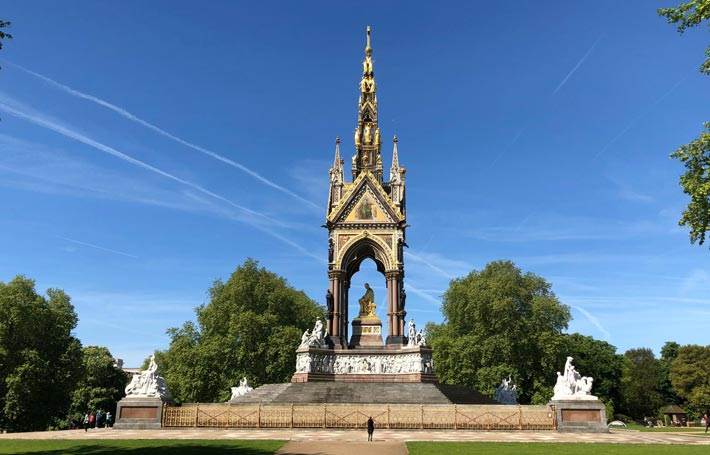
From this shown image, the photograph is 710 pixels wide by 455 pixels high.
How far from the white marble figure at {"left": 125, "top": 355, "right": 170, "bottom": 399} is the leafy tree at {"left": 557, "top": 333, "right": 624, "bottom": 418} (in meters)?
44.3

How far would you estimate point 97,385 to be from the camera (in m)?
57.8

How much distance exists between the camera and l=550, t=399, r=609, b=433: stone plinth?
77.8 feet

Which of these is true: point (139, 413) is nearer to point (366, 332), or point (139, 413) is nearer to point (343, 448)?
point (343, 448)

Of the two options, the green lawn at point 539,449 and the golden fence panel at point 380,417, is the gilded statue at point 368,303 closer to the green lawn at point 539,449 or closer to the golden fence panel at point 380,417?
the golden fence panel at point 380,417

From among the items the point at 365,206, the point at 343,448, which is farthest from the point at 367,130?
the point at 343,448

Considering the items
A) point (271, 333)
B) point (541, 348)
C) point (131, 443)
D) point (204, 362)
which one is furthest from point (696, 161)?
point (204, 362)

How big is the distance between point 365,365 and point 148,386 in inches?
460

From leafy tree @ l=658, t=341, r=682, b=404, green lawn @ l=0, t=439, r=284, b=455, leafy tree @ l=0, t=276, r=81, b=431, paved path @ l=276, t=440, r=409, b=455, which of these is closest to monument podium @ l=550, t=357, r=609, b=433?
paved path @ l=276, t=440, r=409, b=455

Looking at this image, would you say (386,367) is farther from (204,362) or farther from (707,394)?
(707,394)

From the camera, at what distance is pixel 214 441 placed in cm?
1859

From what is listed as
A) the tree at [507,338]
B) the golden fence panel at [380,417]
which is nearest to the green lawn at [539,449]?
the golden fence panel at [380,417]

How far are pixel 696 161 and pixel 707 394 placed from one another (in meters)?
50.4

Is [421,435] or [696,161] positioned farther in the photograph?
[421,435]

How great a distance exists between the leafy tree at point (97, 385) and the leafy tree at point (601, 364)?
48.9 metres
